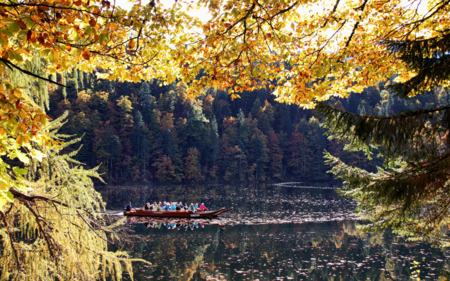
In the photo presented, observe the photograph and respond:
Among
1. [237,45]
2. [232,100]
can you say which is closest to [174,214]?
[232,100]

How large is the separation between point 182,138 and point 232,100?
5000 centimetres

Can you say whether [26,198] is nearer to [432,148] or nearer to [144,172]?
[432,148]

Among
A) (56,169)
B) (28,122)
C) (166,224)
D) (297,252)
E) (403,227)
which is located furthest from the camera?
(166,224)

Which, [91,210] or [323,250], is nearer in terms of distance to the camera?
[91,210]

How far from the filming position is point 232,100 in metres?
4.30

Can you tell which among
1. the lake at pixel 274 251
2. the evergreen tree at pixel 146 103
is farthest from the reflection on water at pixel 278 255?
the evergreen tree at pixel 146 103

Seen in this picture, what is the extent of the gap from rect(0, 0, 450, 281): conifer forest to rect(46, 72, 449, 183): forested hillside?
24551 millimetres

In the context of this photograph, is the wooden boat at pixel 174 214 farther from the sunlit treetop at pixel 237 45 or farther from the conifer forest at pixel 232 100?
the sunlit treetop at pixel 237 45

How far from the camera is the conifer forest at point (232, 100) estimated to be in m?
2.70

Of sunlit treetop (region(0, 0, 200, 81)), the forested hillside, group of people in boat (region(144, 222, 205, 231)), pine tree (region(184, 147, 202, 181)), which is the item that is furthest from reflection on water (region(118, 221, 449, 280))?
pine tree (region(184, 147, 202, 181))

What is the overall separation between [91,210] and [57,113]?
4775 cm

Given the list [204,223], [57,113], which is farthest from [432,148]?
[57,113]

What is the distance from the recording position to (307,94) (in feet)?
14.2

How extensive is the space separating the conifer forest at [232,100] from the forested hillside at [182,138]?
2455cm
